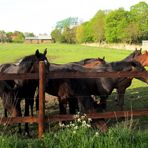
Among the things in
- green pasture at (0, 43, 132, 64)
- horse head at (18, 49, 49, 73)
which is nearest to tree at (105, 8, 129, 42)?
green pasture at (0, 43, 132, 64)

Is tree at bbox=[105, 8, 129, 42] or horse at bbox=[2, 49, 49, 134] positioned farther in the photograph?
tree at bbox=[105, 8, 129, 42]

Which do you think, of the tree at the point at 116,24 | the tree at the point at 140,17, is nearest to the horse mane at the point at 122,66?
the tree at the point at 140,17

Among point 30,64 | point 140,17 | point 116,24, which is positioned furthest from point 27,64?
point 116,24

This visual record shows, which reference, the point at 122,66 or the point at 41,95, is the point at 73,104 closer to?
the point at 122,66

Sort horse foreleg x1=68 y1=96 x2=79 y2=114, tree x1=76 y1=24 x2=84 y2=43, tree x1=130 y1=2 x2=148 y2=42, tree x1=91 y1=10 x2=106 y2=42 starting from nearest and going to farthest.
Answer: horse foreleg x1=68 y1=96 x2=79 y2=114 → tree x1=130 y1=2 x2=148 y2=42 → tree x1=91 y1=10 x2=106 y2=42 → tree x1=76 y1=24 x2=84 y2=43

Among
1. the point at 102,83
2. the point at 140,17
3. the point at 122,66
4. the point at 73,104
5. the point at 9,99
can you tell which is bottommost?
the point at 73,104

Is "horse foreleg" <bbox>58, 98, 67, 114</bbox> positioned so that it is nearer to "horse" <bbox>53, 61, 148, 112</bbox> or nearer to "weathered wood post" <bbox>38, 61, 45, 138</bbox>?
"horse" <bbox>53, 61, 148, 112</bbox>

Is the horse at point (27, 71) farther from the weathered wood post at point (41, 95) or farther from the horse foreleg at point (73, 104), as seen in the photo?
the weathered wood post at point (41, 95)

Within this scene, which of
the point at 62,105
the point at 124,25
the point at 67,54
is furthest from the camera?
the point at 124,25

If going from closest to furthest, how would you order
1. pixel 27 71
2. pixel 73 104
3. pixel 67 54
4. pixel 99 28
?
pixel 27 71
pixel 73 104
pixel 67 54
pixel 99 28

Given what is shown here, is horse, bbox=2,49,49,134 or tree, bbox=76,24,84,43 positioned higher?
horse, bbox=2,49,49,134

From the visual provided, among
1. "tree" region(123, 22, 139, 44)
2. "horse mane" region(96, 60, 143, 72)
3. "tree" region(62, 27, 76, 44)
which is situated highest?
"horse mane" region(96, 60, 143, 72)

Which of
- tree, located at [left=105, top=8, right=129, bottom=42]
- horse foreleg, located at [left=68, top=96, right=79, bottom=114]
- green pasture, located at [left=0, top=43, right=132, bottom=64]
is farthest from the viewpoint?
tree, located at [left=105, top=8, right=129, bottom=42]

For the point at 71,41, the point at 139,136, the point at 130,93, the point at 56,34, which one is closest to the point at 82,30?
the point at 71,41
